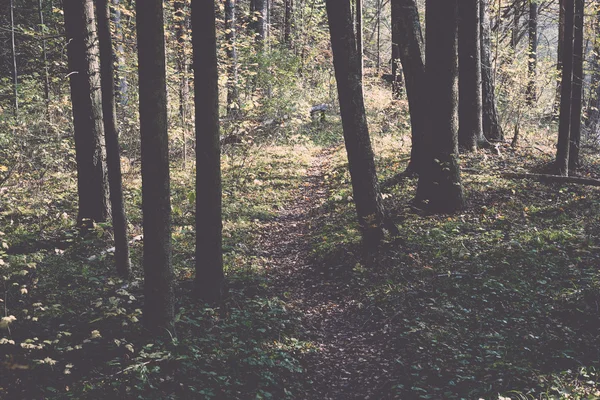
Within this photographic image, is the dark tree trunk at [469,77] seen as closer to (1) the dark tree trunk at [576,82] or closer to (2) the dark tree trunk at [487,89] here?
(2) the dark tree trunk at [487,89]

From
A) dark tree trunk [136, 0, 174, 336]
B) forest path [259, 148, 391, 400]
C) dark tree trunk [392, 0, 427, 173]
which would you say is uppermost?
dark tree trunk [392, 0, 427, 173]

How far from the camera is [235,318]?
6.35 m

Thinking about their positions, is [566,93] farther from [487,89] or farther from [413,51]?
[413,51]

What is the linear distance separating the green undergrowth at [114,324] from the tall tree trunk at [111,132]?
444 millimetres

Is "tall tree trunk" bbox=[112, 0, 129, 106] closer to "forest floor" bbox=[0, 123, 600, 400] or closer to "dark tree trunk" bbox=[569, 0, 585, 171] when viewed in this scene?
"forest floor" bbox=[0, 123, 600, 400]

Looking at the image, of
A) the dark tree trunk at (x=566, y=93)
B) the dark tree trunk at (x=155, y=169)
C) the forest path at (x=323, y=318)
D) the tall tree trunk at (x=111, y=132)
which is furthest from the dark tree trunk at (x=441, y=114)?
the dark tree trunk at (x=155, y=169)

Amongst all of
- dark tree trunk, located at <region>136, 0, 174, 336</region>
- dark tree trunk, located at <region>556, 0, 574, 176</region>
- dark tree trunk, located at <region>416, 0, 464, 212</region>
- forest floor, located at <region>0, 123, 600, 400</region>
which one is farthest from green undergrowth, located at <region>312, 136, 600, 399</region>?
dark tree trunk, located at <region>136, 0, 174, 336</region>

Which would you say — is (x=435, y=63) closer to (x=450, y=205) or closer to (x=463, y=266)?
(x=450, y=205)

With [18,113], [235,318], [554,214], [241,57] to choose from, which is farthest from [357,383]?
[241,57]

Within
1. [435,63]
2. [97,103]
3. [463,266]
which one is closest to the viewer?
[463,266]

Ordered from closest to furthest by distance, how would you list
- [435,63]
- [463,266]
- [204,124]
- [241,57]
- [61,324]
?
[61,324] < [204,124] < [463,266] < [435,63] < [241,57]

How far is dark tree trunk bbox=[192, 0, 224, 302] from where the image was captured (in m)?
5.85

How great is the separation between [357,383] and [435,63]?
695 cm

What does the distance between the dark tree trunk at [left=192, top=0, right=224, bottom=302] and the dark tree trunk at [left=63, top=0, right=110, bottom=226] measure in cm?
327
